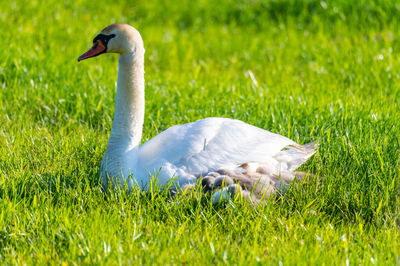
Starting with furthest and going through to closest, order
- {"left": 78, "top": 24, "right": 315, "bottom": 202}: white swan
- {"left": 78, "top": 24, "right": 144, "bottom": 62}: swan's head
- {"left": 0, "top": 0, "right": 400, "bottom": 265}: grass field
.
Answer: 1. {"left": 78, "top": 24, "right": 144, "bottom": 62}: swan's head
2. {"left": 78, "top": 24, "right": 315, "bottom": 202}: white swan
3. {"left": 0, "top": 0, "right": 400, "bottom": 265}: grass field

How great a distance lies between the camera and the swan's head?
3641 mm

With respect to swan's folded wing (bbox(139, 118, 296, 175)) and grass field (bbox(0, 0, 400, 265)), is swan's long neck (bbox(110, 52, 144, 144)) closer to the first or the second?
swan's folded wing (bbox(139, 118, 296, 175))

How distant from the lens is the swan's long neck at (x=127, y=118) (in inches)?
144

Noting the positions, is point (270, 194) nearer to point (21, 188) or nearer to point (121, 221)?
point (121, 221)

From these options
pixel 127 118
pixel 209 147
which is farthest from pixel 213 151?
pixel 127 118

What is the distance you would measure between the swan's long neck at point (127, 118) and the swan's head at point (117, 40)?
0.04m

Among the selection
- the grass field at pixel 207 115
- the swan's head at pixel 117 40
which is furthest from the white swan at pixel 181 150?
the grass field at pixel 207 115

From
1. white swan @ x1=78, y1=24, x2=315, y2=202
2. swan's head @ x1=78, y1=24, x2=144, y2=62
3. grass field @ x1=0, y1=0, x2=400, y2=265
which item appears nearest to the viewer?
grass field @ x1=0, y1=0, x2=400, y2=265

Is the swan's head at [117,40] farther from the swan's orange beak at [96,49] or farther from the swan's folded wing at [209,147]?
the swan's folded wing at [209,147]

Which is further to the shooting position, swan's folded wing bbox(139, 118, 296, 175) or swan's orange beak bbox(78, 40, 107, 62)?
swan's orange beak bbox(78, 40, 107, 62)

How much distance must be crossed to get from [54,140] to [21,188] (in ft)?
2.89

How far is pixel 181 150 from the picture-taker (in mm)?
3602

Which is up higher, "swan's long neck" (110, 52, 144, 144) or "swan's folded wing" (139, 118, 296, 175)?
"swan's long neck" (110, 52, 144, 144)

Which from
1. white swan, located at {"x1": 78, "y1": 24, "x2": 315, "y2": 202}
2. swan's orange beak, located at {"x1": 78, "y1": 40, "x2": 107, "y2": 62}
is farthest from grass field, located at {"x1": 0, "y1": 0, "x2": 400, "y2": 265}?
swan's orange beak, located at {"x1": 78, "y1": 40, "x2": 107, "y2": 62}
